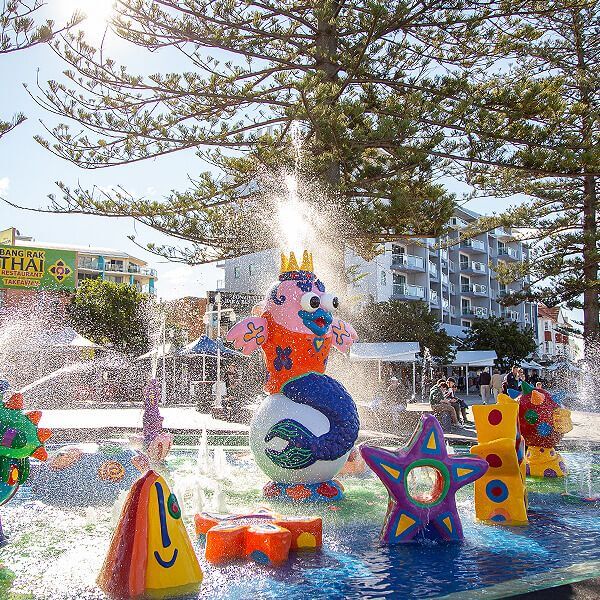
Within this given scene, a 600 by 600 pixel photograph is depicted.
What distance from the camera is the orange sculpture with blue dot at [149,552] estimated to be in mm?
3557

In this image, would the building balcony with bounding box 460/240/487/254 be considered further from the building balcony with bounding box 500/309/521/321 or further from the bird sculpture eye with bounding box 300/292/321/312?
the bird sculpture eye with bounding box 300/292/321/312

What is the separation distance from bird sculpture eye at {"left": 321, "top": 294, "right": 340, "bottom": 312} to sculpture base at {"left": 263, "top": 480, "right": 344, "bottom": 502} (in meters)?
1.61

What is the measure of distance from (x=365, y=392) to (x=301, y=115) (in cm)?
1265

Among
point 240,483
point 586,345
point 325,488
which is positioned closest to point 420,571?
point 325,488

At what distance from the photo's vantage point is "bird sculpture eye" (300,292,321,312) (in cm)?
651

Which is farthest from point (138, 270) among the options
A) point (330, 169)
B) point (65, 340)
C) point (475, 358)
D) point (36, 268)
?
point (330, 169)

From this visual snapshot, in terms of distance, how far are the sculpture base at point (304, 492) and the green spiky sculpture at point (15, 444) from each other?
220 cm

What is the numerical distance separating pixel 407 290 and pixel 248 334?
3806 cm

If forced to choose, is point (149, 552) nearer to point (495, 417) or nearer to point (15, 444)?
point (15, 444)

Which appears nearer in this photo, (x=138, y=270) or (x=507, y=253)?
(x=507, y=253)

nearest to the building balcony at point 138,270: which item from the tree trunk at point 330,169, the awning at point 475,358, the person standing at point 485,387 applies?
the awning at point 475,358

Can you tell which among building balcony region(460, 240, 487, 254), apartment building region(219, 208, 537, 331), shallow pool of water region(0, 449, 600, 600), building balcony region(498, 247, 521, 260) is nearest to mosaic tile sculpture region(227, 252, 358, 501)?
shallow pool of water region(0, 449, 600, 600)

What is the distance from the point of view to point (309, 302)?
6.51 meters

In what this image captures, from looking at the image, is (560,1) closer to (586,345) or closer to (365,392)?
(586,345)
